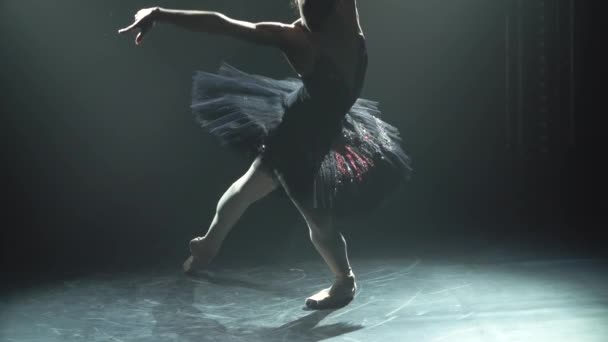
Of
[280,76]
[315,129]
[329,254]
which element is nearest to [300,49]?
[315,129]

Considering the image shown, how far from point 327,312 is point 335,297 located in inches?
3.0

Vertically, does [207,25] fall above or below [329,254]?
above

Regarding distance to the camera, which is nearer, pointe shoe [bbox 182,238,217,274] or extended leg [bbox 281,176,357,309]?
extended leg [bbox 281,176,357,309]

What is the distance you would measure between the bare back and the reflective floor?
2.54 feet

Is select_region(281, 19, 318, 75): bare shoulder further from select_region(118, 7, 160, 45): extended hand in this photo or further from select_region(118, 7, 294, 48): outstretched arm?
select_region(118, 7, 160, 45): extended hand

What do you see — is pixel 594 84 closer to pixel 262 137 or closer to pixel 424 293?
pixel 424 293

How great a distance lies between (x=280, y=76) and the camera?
4.22m

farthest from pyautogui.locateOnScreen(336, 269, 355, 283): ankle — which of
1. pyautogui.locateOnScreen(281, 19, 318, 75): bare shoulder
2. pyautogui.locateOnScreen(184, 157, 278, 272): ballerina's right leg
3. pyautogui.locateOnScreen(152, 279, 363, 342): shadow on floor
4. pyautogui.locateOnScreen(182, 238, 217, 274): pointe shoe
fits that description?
pyautogui.locateOnScreen(281, 19, 318, 75): bare shoulder

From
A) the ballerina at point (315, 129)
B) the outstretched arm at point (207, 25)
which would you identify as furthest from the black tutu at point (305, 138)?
the outstretched arm at point (207, 25)

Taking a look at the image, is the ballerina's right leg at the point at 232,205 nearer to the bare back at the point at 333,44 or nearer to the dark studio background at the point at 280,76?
the bare back at the point at 333,44

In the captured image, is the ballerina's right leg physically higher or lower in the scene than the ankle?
higher

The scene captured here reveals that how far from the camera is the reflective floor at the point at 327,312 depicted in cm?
217

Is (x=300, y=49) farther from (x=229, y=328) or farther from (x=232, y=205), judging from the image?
(x=229, y=328)

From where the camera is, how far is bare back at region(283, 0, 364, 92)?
2.22 meters
